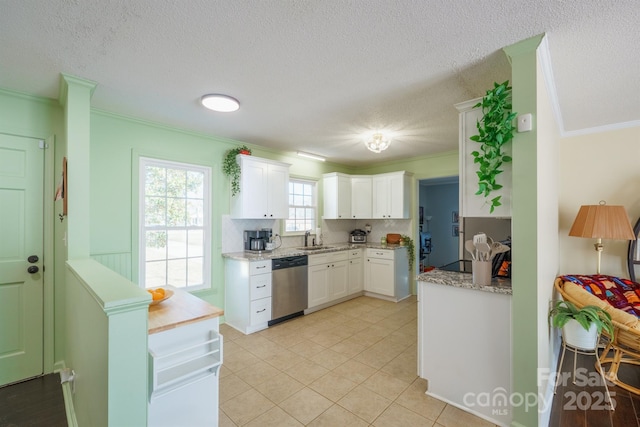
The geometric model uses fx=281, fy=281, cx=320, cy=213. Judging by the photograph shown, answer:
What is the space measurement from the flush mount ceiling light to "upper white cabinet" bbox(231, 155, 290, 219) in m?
1.15

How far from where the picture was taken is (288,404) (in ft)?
7.02

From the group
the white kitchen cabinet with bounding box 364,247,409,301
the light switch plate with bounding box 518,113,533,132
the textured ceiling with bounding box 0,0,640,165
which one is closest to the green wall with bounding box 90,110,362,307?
the textured ceiling with bounding box 0,0,640,165

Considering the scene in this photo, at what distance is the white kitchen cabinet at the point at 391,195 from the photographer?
4930 mm

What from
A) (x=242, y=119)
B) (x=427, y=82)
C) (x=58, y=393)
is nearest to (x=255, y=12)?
(x=427, y=82)

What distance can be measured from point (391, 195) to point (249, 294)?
9.82ft

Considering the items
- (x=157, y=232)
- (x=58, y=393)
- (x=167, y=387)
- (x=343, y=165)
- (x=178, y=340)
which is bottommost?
(x=58, y=393)

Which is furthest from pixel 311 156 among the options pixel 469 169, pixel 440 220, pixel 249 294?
pixel 440 220

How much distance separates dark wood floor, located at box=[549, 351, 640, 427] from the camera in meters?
1.97

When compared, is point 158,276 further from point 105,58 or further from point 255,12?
point 255,12

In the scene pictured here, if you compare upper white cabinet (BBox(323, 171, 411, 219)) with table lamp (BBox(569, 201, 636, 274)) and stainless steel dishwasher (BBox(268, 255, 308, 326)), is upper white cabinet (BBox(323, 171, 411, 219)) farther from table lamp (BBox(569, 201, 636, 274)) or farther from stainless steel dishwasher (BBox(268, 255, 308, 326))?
table lamp (BBox(569, 201, 636, 274))

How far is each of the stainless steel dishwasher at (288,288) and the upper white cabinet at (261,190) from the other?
2.39 feet

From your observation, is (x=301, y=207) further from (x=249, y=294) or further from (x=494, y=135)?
(x=494, y=135)

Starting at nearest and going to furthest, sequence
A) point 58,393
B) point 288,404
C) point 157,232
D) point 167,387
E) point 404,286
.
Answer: point 167,387, point 288,404, point 58,393, point 157,232, point 404,286

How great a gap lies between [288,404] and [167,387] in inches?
39.8
